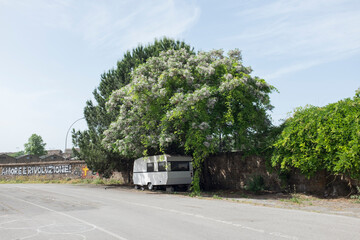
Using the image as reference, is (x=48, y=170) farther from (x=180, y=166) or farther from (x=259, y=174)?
(x=259, y=174)

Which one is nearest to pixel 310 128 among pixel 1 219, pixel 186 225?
pixel 186 225

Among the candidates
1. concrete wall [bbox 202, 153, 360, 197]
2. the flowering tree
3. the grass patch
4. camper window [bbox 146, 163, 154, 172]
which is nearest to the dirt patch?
concrete wall [bbox 202, 153, 360, 197]

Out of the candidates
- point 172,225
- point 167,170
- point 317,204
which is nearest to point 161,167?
point 167,170

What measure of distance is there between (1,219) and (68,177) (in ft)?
111

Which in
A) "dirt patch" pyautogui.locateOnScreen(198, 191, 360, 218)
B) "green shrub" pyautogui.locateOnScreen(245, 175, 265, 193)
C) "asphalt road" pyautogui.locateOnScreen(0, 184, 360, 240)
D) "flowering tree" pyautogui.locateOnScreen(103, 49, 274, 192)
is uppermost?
"flowering tree" pyautogui.locateOnScreen(103, 49, 274, 192)

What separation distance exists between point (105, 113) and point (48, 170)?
21531mm

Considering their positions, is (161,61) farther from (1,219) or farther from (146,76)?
(1,219)

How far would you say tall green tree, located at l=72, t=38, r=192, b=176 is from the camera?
28.2 meters

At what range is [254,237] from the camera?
7.72 meters

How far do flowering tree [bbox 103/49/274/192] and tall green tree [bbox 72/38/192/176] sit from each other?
4.76 m

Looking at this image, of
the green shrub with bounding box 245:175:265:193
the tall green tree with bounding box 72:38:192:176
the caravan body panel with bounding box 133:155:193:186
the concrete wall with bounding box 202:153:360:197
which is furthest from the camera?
the tall green tree with bounding box 72:38:192:176

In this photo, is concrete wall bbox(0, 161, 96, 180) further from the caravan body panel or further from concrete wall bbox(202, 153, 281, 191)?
concrete wall bbox(202, 153, 281, 191)

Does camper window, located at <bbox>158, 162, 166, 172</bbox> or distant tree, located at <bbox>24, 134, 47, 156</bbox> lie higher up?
distant tree, located at <bbox>24, 134, 47, 156</bbox>

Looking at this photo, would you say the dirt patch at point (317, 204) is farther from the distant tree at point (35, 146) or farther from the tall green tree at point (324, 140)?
the distant tree at point (35, 146)
